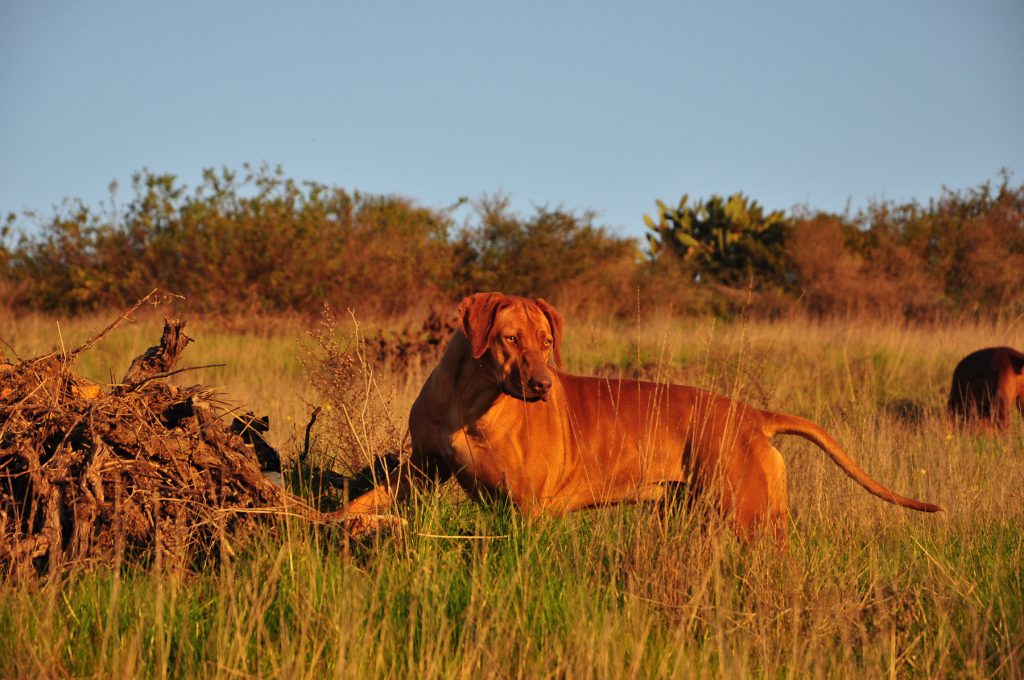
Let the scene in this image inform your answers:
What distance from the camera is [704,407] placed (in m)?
4.76

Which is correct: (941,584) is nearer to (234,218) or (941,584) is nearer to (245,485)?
(245,485)

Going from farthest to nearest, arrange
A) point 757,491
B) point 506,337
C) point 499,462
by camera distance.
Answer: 1. point 757,491
2. point 499,462
3. point 506,337

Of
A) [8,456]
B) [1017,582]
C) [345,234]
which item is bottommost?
[1017,582]

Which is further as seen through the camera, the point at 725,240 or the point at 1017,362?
the point at 725,240

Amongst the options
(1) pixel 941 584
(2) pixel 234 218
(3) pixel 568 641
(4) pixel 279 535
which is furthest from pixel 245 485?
(2) pixel 234 218

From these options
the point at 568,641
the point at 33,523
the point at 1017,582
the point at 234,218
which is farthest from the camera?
the point at 234,218

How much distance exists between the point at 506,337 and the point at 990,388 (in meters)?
6.31

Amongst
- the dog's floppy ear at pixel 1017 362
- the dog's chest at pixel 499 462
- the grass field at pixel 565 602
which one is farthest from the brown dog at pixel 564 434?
the dog's floppy ear at pixel 1017 362

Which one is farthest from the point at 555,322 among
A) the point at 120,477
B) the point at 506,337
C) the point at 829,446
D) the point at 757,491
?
the point at 120,477

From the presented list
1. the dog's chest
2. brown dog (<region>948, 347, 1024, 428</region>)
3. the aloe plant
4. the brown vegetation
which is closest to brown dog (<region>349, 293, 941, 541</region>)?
the dog's chest

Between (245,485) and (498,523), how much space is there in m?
1.11

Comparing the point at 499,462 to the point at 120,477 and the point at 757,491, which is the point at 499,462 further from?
the point at 120,477

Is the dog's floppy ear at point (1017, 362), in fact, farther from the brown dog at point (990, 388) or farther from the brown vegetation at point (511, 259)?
the brown vegetation at point (511, 259)

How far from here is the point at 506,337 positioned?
4.20 metres
